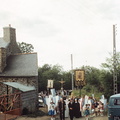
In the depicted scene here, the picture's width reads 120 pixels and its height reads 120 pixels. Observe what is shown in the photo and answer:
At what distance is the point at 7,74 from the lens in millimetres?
26594

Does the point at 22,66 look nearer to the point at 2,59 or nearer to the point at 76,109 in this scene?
the point at 2,59

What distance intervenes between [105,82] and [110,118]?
15.1 m

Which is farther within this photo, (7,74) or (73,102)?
(7,74)

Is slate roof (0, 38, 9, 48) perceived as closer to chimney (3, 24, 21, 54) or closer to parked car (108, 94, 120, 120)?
chimney (3, 24, 21, 54)

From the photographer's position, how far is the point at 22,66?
2722cm

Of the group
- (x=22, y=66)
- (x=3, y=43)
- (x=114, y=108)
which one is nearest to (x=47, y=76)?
(x=3, y=43)

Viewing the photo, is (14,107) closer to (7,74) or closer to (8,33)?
(7,74)

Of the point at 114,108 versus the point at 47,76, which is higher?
the point at 47,76

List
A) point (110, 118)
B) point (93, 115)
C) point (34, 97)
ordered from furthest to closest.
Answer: point (34, 97)
point (93, 115)
point (110, 118)

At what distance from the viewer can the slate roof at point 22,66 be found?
26.2 metres

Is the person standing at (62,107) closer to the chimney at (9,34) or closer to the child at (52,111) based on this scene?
the child at (52,111)

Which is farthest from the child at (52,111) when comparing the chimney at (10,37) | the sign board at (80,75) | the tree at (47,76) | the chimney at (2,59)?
the tree at (47,76)

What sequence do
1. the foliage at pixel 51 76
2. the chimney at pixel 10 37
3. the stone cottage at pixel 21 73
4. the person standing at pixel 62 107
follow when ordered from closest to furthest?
the person standing at pixel 62 107 → the stone cottage at pixel 21 73 → the chimney at pixel 10 37 → the foliage at pixel 51 76

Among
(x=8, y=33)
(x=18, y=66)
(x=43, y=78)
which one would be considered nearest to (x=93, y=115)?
(x=18, y=66)
